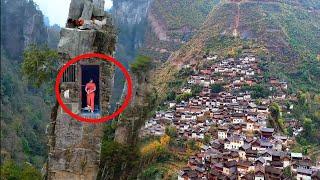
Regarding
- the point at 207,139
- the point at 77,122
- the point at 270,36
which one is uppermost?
the point at 270,36

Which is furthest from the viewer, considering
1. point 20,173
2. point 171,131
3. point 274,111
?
point 274,111

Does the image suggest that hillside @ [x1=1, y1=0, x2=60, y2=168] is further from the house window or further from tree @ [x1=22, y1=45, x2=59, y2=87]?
the house window

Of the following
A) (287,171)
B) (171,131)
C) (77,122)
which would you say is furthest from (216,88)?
(77,122)

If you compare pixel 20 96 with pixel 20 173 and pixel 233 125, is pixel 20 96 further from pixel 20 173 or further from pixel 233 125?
pixel 20 173

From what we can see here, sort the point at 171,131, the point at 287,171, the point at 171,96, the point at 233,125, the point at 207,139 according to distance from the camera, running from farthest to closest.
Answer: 1. the point at 171,96
2. the point at 233,125
3. the point at 171,131
4. the point at 207,139
5. the point at 287,171

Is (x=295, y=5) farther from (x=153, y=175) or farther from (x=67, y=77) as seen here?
(x=67, y=77)

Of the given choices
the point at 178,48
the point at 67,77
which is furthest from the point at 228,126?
the point at 178,48

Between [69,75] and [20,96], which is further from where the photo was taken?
[20,96]
